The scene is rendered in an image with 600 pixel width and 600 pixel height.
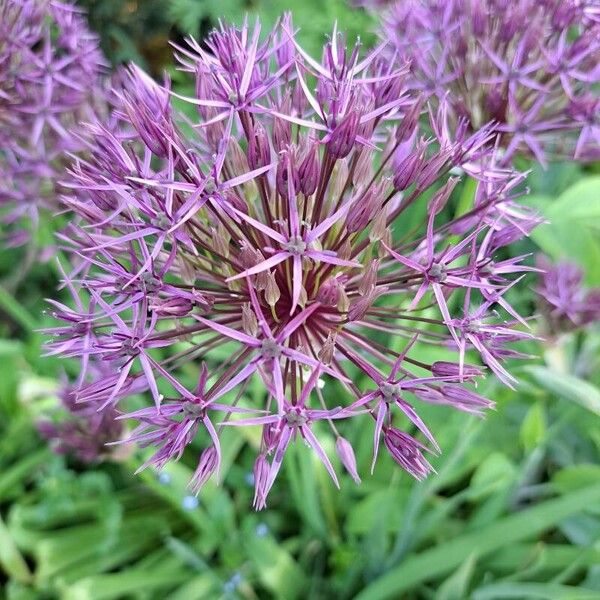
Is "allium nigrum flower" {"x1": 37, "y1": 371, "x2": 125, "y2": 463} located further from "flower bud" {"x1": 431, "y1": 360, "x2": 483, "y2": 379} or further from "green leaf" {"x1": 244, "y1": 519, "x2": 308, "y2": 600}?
"flower bud" {"x1": 431, "y1": 360, "x2": 483, "y2": 379}

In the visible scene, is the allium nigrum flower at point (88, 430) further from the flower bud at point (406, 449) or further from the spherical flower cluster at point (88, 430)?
the flower bud at point (406, 449)

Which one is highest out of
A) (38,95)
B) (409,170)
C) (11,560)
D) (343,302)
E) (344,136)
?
(38,95)

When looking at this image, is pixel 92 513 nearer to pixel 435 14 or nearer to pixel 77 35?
pixel 77 35

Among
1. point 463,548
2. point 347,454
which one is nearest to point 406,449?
point 347,454

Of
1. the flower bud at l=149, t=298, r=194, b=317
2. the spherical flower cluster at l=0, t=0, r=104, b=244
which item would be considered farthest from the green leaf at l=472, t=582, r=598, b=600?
the spherical flower cluster at l=0, t=0, r=104, b=244

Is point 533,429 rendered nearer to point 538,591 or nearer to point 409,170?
point 538,591

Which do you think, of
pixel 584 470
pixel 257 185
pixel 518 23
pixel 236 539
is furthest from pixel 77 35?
pixel 584 470

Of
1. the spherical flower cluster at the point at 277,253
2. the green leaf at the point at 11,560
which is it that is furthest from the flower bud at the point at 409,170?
the green leaf at the point at 11,560
